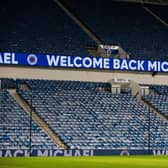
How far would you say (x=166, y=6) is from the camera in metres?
52.5

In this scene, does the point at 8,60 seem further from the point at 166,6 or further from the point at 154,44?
the point at 166,6

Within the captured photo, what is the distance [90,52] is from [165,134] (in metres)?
7.94

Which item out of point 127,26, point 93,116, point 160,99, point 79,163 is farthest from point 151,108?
point 79,163

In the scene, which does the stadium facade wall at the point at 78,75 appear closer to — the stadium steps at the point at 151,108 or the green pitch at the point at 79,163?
the stadium steps at the point at 151,108

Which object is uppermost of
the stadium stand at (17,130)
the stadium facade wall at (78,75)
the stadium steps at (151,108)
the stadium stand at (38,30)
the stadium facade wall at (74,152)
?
the stadium stand at (38,30)

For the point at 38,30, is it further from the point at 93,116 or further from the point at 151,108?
the point at 151,108

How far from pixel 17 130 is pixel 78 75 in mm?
8231

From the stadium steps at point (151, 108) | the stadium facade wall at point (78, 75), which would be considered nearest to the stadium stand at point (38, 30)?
the stadium facade wall at point (78, 75)

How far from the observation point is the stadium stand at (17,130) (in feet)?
112

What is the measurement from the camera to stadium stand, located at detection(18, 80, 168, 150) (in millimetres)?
36844

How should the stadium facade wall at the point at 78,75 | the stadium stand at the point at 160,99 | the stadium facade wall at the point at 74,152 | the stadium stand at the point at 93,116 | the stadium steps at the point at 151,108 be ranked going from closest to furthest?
the stadium facade wall at the point at 74,152 < the stadium stand at the point at 93,116 < the stadium facade wall at the point at 78,75 < the stadium steps at the point at 151,108 < the stadium stand at the point at 160,99

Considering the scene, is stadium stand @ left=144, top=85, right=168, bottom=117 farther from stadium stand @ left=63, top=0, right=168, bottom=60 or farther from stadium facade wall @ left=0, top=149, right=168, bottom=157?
stadium facade wall @ left=0, top=149, right=168, bottom=157

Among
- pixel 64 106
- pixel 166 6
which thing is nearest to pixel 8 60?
pixel 64 106

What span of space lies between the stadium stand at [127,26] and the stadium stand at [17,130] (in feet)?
33.5
